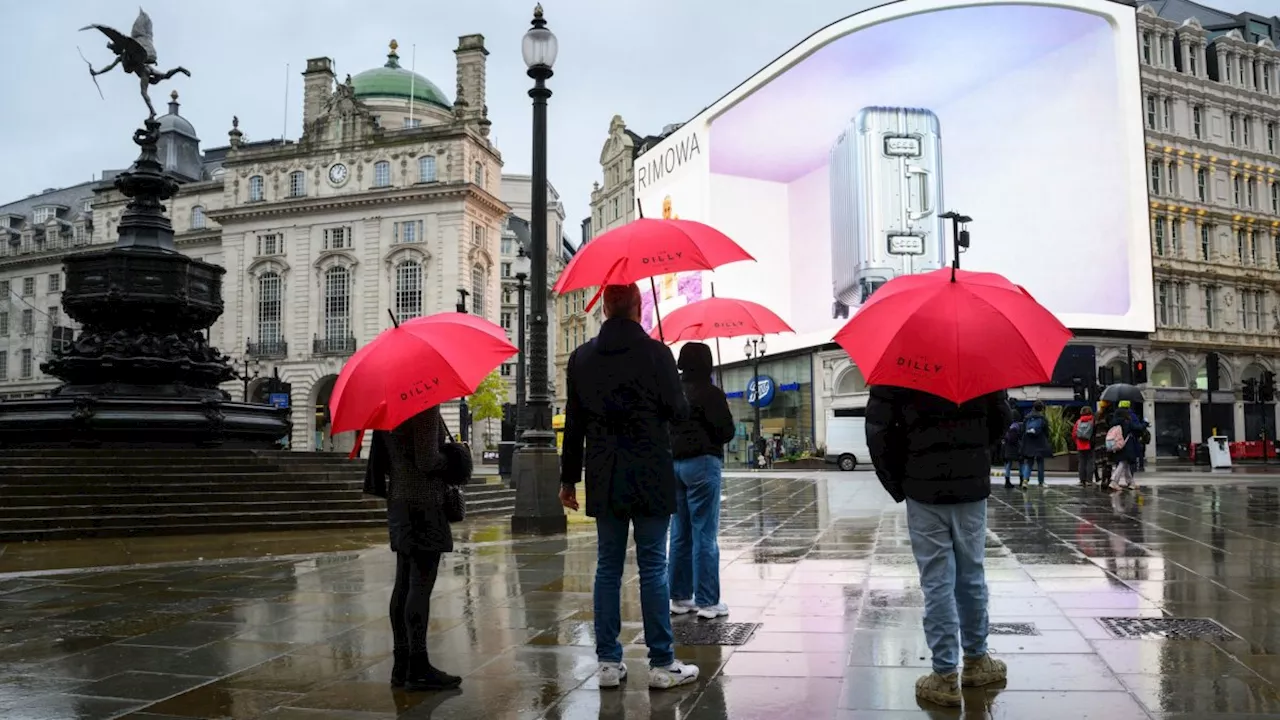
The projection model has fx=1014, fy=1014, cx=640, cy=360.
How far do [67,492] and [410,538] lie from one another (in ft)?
35.0

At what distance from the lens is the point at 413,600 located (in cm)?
516

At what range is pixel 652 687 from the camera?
4.84 m

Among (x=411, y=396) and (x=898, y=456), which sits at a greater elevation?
(x=411, y=396)

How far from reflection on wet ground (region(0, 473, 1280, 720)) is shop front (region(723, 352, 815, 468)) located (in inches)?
1729

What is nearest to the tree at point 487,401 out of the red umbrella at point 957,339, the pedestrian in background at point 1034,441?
the pedestrian in background at point 1034,441

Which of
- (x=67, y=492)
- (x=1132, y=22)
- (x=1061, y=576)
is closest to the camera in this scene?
(x=1061, y=576)

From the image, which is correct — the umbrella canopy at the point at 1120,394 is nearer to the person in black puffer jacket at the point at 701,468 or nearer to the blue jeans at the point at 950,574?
the person in black puffer jacket at the point at 701,468

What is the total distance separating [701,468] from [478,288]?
61972 millimetres

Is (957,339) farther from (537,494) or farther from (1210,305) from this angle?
(1210,305)

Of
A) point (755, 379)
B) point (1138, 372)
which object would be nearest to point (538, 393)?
point (1138, 372)

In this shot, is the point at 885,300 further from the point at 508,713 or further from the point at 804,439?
the point at 804,439

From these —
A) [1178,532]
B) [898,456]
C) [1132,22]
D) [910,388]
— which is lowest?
[1178,532]

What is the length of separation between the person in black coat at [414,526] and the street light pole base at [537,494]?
7.29 m

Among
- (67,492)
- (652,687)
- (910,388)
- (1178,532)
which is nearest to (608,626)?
(652,687)
